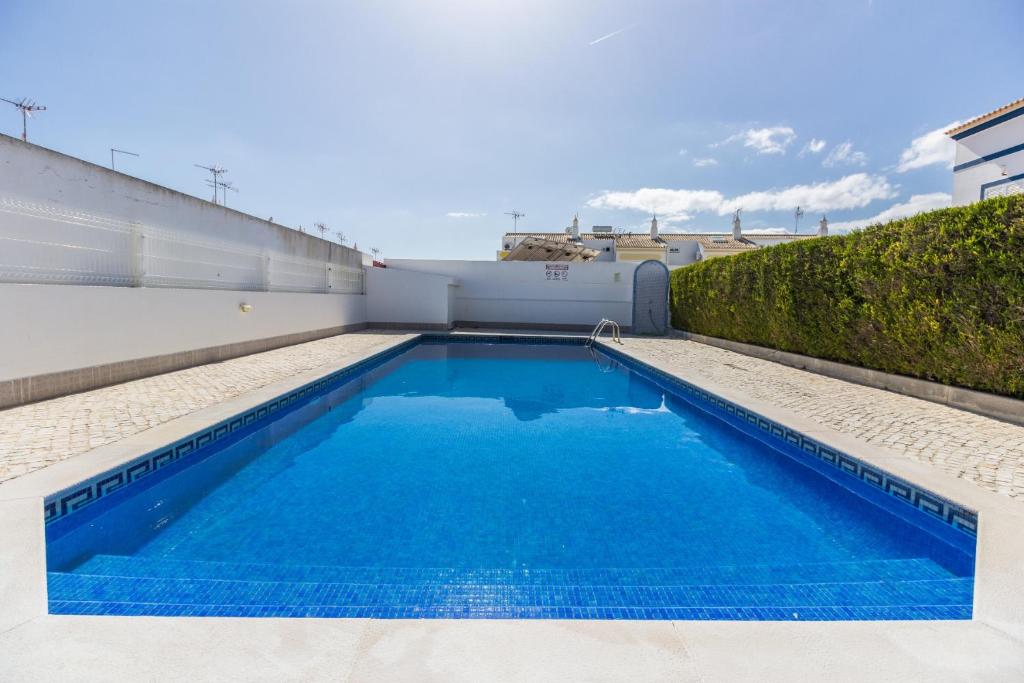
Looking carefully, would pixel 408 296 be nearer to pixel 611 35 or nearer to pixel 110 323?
pixel 611 35

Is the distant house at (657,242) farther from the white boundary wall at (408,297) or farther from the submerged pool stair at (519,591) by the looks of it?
the submerged pool stair at (519,591)

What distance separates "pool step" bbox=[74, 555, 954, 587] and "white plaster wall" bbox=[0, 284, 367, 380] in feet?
13.7

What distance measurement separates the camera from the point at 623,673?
58.9 inches

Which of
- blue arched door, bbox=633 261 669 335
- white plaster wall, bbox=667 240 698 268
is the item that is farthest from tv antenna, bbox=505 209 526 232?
blue arched door, bbox=633 261 669 335

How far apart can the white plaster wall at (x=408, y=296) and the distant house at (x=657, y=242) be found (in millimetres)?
13503

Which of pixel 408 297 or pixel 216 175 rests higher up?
pixel 216 175

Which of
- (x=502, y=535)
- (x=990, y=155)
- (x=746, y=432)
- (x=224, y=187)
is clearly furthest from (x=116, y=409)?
(x=990, y=155)

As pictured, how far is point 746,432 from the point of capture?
5.39 m

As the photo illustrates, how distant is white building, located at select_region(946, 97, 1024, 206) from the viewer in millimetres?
13141

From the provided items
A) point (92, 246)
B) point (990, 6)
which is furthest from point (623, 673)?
point (990, 6)

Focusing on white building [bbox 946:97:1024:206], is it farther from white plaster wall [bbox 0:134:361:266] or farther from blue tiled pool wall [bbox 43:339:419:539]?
white plaster wall [bbox 0:134:361:266]

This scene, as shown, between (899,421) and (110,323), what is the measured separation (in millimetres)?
9996

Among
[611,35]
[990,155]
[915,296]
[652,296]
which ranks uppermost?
[611,35]

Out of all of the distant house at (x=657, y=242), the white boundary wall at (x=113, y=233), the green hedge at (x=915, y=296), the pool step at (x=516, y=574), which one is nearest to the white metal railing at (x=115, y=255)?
the white boundary wall at (x=113, y=233)
